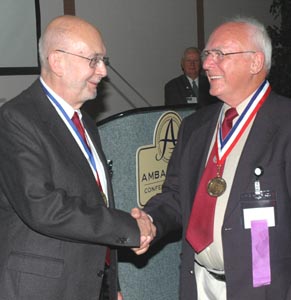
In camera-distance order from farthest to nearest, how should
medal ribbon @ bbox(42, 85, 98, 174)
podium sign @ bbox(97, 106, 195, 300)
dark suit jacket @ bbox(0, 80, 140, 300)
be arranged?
1. podium sign @ bbox(97, 106, 195, 300)
2. medal ribbon @ bbox(42, 85, 98, 174)
3. dark suit jacket @ bbox(0, 80, 140, 300)

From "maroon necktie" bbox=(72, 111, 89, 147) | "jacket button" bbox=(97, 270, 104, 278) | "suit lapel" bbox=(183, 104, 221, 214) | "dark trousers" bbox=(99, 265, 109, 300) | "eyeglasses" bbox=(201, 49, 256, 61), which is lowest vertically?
"dark trousers" bbox=(99, 265, 109, 300)

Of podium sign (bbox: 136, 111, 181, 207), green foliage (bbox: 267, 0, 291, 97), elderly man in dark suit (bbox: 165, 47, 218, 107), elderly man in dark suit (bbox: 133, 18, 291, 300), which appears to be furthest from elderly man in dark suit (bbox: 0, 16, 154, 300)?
green foliage (bbox: 267, 0, 291, 97)

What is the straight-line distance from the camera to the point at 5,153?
2125 millimetres

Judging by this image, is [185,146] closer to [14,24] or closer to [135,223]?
[135,223]

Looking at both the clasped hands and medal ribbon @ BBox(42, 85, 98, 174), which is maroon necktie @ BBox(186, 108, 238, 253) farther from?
medal ribbon @ BBox(42, 85, 98, 174)

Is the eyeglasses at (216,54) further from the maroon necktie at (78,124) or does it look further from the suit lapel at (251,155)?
the maroon necktie at (78,124)

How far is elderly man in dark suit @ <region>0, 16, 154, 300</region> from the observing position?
6.90 feet

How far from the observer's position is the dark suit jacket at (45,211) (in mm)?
2096

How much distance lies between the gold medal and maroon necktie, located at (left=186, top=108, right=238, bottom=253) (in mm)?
23

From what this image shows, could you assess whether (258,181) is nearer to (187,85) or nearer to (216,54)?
(216,54)

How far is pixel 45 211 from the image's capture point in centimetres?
210

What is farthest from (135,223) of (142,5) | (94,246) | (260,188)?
(142,5)

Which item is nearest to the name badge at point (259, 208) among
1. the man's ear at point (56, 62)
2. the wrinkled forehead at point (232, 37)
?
the wrinkled forehead at point (232, 37)

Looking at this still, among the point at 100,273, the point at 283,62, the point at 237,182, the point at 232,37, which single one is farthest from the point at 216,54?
the point at 283,62
